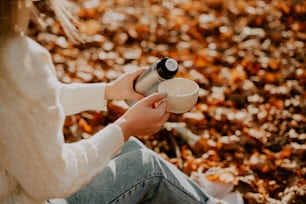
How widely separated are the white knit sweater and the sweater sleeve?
0.38 m

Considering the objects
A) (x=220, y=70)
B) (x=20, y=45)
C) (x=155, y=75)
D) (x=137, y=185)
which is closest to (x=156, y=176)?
(x=137, y=185)

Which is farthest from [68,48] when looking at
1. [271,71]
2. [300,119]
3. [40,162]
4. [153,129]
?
[40,162]

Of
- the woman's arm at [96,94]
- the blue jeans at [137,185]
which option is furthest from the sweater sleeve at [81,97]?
the blue jeans at [137,185]

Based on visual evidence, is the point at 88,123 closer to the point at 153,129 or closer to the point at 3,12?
the point at 153,129

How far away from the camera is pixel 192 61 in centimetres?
292

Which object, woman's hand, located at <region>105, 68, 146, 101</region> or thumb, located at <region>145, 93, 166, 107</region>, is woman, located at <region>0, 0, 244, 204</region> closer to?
thumb, located at <region>145, 93, 166, 107</region>

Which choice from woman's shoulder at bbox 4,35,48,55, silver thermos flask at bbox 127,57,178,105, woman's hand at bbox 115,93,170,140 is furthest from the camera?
silver thermos flask at bbox 127,57,178,105

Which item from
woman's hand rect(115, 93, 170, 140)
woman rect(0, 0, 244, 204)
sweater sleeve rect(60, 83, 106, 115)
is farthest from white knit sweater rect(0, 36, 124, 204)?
sweater sleeve rect(60, 83, 106, 115)

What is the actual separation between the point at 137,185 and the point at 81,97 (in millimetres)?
390

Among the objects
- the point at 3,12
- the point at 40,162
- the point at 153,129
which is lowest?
the point at 153,129

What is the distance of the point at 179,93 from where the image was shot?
5.54 feet

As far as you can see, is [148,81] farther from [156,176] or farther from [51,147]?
[51,147]

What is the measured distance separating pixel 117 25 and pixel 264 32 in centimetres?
87

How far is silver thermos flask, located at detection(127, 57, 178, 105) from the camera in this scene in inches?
63.7
